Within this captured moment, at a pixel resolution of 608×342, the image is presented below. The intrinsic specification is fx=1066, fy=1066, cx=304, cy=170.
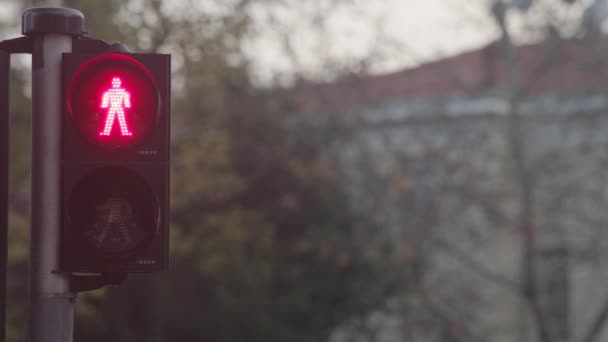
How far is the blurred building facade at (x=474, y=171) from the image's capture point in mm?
17391

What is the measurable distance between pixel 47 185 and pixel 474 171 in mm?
14635

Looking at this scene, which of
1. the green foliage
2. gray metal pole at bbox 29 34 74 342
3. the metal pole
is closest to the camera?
gray metal pole at bbox 29 34 74 342

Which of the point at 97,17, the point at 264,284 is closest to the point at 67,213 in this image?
the point at 97,17

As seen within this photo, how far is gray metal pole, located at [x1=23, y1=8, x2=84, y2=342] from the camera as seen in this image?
3.54 metres

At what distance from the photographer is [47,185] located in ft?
11.7

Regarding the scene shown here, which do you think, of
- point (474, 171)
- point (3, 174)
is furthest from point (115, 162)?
point (474, 171)

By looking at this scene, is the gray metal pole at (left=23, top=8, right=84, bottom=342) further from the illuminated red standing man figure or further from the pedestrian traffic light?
the illuminated red standing man figure

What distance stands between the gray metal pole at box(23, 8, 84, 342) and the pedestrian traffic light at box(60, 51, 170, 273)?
0.03 meters

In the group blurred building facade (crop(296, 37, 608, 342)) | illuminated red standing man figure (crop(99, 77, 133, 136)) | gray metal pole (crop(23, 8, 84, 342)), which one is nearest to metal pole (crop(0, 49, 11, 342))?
gray metal pole (crop(23, 8, 84, 342))

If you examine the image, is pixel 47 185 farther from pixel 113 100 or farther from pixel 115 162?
pixel 113 100

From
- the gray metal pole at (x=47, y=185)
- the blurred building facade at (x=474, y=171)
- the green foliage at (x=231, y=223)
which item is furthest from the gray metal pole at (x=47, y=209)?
the blurred building facade at (x=474, y=171)

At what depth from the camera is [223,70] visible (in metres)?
15.5

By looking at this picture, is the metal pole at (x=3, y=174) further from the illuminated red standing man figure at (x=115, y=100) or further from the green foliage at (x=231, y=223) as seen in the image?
the green foliage at (x=231, y=223)

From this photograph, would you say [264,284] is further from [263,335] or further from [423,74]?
[423,74]
